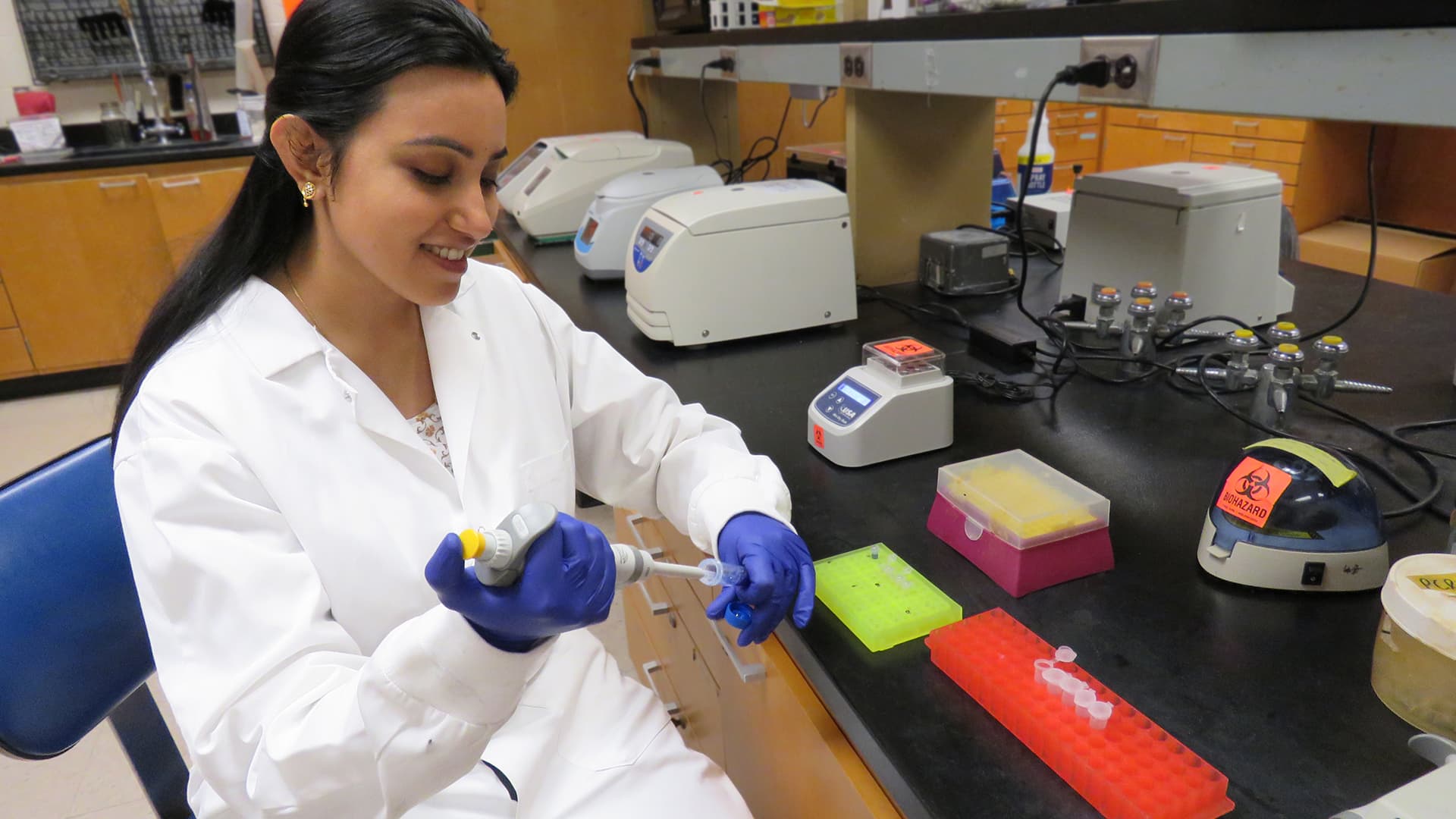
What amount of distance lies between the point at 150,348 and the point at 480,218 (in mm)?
396

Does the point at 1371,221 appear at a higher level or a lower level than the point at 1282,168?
higher

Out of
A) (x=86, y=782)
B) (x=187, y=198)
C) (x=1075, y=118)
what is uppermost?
(x=1075, y=118)

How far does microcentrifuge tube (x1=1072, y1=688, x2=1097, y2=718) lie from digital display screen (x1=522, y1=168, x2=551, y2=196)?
6.75 feet

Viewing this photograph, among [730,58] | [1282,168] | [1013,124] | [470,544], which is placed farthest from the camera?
[1013,124]

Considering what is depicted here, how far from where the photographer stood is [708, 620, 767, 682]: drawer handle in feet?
3.02

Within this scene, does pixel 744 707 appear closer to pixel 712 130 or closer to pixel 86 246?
pixel 712 130

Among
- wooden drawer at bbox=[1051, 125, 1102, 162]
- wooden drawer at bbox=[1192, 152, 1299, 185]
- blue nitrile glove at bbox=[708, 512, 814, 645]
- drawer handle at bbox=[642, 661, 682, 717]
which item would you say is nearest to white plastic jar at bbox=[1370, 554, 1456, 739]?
blue nitrile glove at bbox=[708, 512, 814, 645]

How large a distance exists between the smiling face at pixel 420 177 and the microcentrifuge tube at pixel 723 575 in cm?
42

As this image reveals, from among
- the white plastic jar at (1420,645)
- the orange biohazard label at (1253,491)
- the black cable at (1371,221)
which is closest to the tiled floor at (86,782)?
the orange biohazard label at (1253,491)

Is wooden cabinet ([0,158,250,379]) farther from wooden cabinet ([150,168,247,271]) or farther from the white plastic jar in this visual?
the white plastic jar

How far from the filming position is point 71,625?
35.7 inches

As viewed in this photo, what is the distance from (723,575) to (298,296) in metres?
0.57

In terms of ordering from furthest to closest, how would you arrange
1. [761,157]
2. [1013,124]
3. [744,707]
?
1. [1013,124]
2. [761,157]
3. [744,707]

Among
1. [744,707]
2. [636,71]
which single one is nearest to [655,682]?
[744,707]
